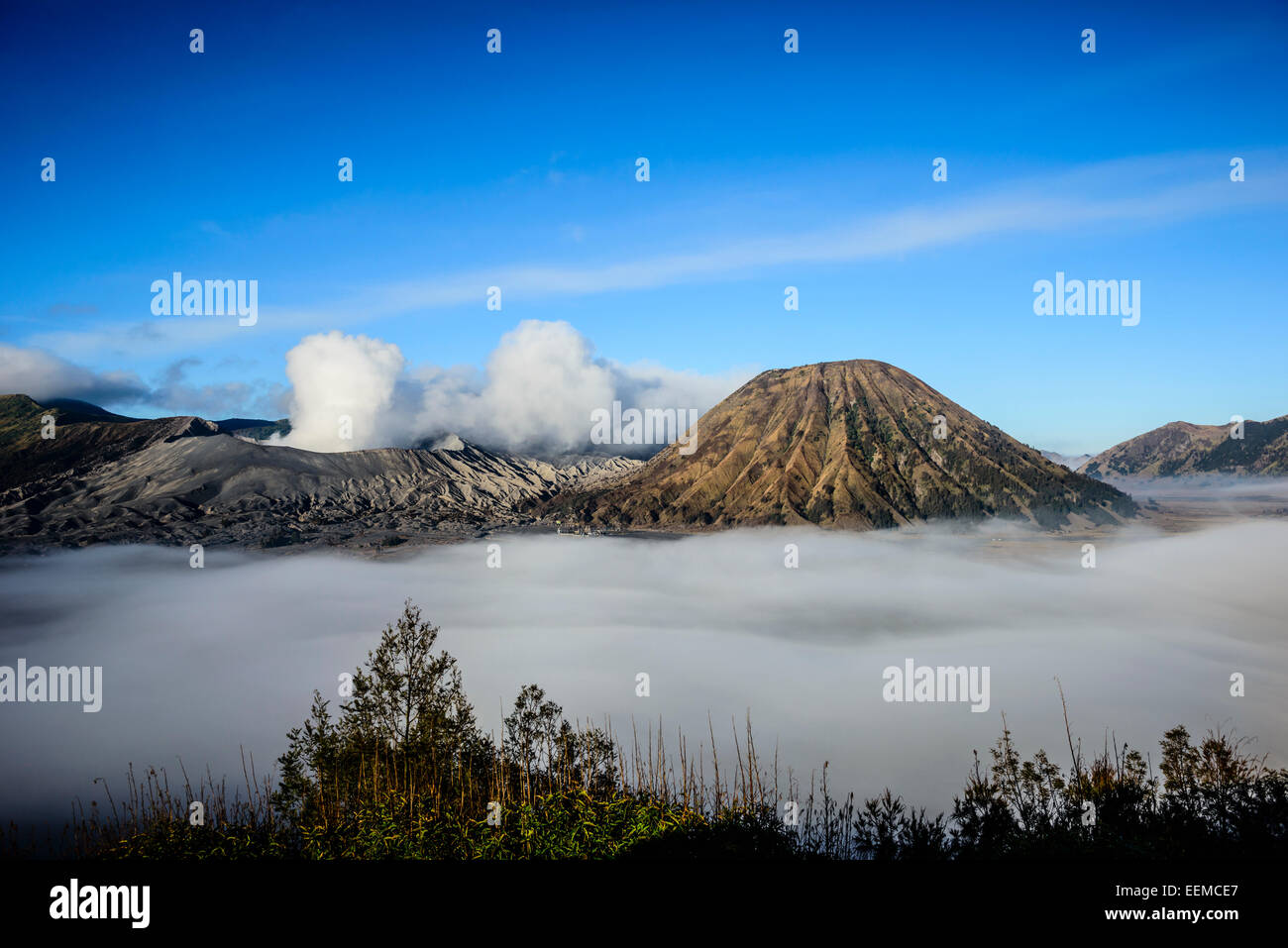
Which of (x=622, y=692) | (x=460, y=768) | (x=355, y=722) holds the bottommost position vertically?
(x=622, y=692)
